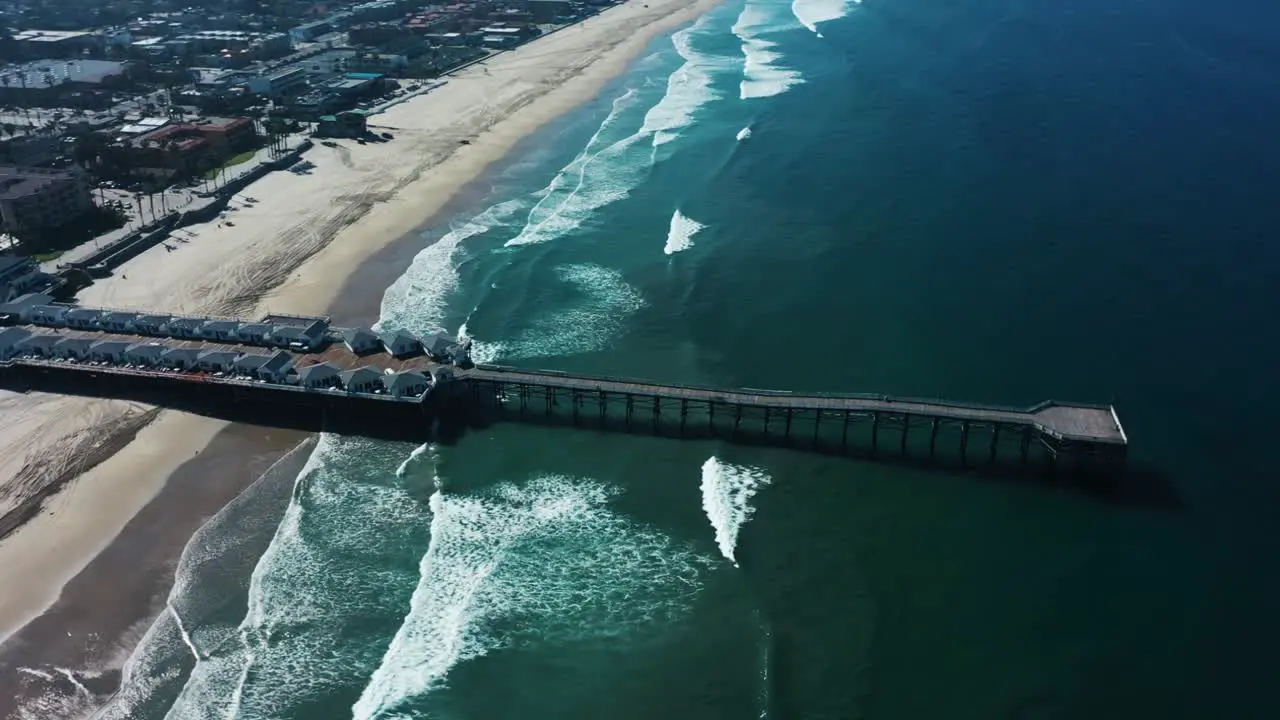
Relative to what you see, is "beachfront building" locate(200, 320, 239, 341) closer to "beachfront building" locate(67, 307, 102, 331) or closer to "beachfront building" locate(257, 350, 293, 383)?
"beachfront building" locate(257, 350, 293, 383)

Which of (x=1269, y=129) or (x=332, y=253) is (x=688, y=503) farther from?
(x=1269, y=129)

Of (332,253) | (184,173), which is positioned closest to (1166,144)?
(332,253)

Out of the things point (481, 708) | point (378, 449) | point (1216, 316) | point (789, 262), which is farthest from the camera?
point (789, 262)

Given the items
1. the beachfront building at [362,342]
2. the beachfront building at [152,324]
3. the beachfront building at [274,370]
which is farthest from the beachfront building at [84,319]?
the beachfront building at [362,342]

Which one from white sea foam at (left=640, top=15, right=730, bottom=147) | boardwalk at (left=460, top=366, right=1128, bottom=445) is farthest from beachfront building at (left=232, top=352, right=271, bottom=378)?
white sea foam at (left=640, top=15, right=730, bottom=147)

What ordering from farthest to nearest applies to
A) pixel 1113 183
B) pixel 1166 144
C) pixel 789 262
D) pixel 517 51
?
1. pixel 517 51
2. pixel 1166 144
3. pixel 1113 183
4. pixel 789 262

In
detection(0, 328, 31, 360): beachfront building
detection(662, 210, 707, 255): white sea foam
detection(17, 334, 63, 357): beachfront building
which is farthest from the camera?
detection(662, 210, 707, 255): white sea foam
